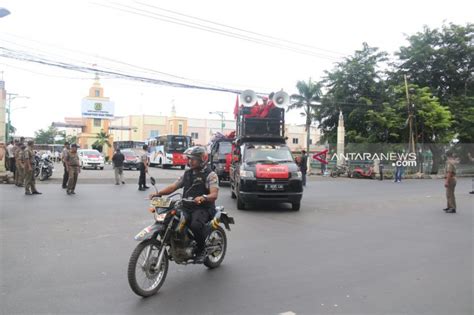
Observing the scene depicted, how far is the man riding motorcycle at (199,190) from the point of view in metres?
5.46

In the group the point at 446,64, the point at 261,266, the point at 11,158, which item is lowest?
the point at 261,266

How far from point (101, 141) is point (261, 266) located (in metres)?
62.7

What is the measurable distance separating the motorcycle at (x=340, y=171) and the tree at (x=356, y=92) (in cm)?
621

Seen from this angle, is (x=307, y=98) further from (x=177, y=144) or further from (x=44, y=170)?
(x=44, y=170)

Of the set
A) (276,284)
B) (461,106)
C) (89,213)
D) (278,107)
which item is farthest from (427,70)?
(276,284)

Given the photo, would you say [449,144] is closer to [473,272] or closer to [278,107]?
[278,107]

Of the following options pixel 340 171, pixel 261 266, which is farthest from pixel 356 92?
pixel 261 266

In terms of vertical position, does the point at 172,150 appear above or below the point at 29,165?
above

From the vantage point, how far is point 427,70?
37688 mm

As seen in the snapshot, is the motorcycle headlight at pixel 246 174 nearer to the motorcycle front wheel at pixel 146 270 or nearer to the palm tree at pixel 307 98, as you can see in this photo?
the motorcycle front wheel at pixel 146 270

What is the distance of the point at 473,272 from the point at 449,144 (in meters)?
32.5

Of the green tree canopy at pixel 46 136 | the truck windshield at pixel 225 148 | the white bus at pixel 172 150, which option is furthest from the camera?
the green tree canopy at pixel 46 136

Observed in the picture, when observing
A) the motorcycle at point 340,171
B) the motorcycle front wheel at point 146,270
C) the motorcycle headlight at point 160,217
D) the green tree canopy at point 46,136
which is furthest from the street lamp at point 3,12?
the green tree canopy at point 46,136

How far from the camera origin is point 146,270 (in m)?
4.84
